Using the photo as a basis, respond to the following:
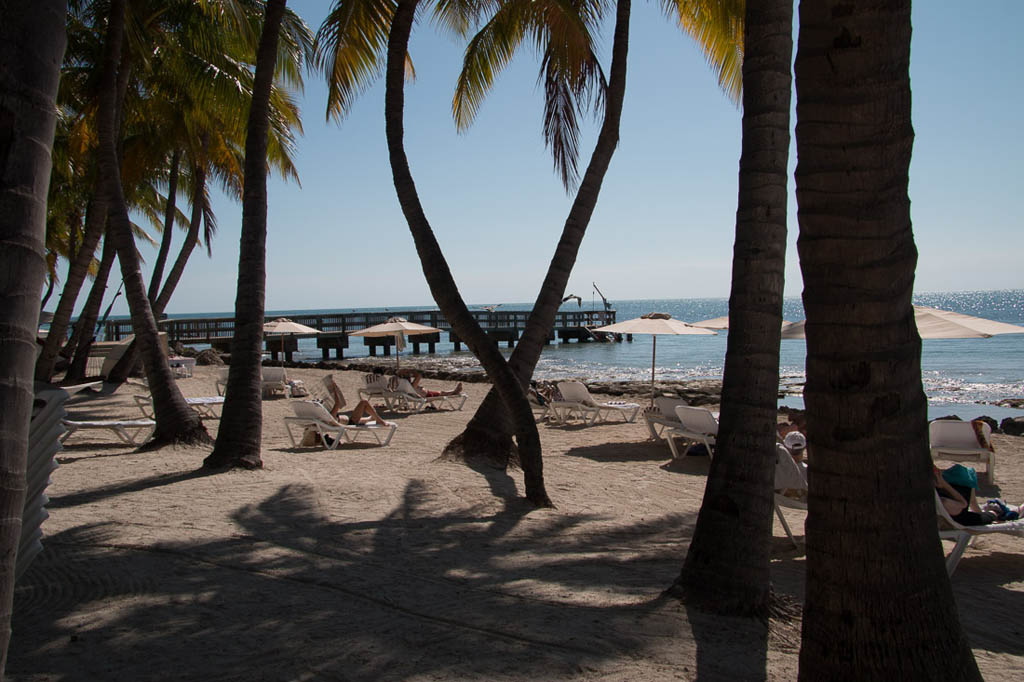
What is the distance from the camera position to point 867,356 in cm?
238

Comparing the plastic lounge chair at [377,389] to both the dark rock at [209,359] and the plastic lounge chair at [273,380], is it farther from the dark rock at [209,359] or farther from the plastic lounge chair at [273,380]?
the dark rock at [209,359]

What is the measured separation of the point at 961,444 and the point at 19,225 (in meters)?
9.84

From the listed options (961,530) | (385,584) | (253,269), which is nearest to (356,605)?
(385,584)

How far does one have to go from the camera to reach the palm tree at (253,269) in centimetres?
775

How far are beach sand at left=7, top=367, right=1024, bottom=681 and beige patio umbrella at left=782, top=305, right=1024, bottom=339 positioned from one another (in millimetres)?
3330

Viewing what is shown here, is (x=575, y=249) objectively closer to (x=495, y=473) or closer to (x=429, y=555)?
(x=495, y=473)

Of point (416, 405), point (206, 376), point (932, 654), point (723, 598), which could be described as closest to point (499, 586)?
point (723, 598)

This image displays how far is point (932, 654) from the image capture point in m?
2.44

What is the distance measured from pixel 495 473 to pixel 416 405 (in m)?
8.53

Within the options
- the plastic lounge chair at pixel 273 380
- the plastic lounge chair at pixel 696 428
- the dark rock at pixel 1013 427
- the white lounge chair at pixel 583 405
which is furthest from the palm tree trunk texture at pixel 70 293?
the dark rock at pixel 1013 427

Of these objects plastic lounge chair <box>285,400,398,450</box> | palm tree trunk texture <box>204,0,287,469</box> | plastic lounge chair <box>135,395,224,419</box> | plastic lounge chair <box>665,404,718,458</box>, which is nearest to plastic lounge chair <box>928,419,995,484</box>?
plastic lounge chair <box>665,404,718,458</box>

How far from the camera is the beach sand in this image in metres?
3.16

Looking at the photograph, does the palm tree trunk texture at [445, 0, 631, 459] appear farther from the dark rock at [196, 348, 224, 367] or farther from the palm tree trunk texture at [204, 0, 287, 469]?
the dark rock at [196, 348, 224, 367]

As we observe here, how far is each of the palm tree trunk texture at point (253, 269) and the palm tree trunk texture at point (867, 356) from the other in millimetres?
6345
